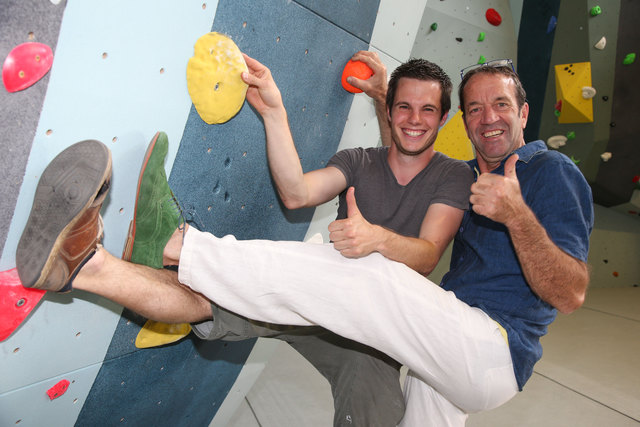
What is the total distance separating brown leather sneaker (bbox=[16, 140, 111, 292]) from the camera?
0.85m

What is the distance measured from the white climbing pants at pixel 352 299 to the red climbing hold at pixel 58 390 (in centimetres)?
49

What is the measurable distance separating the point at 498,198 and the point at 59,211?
1001 millimetres

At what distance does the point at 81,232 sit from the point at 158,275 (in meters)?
0.25

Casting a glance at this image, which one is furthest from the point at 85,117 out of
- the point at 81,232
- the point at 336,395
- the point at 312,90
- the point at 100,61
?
the point at 336,395

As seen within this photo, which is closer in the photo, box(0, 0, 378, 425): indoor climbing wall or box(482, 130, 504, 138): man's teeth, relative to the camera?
box(0, 0, 378, 425): indoor climbing wall

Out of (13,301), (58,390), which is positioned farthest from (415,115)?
(58,390)

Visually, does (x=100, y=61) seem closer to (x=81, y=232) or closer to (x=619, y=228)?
(x=81, y=232)

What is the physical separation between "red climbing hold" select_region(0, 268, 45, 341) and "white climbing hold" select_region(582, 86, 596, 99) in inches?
145

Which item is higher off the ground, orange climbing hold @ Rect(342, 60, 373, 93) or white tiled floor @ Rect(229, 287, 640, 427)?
orange climbing hold @ Rect(342, 60, 373, 93)

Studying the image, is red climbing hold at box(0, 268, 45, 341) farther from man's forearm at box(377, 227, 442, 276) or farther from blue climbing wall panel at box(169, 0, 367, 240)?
man's forearm at box(377, 227, 442, 276)

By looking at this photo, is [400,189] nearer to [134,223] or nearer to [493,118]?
[493,118]

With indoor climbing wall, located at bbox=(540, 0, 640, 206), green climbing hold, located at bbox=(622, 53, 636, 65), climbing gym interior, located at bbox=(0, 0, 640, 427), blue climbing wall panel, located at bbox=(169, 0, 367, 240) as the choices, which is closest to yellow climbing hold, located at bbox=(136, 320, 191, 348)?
climbing gym interior, located at bbox=(0, 0, 640, 427)

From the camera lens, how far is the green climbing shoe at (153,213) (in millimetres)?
1038

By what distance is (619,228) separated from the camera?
4.33m
